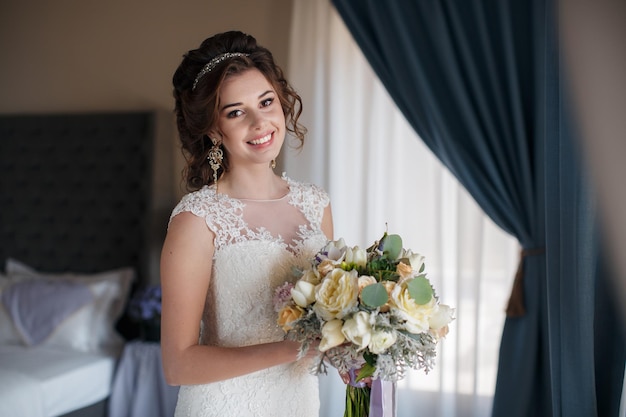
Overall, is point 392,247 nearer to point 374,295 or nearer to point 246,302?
point 374,295

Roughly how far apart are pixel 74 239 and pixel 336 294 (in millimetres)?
3104

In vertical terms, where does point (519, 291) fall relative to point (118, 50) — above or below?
below

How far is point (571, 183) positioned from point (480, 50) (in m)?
0.81

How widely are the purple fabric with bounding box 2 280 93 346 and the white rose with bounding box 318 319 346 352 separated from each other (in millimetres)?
2743

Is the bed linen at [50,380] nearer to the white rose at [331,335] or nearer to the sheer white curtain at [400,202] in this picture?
the sheer white curtain at [400,202]

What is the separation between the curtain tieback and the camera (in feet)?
9.47

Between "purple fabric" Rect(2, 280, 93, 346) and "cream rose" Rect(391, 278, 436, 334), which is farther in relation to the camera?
"purple fabric" Rect(2, 280, 93, 346)

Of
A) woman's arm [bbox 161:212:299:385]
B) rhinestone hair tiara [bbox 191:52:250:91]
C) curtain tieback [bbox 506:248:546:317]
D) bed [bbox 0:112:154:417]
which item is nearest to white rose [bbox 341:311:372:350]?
woman's arm [bbox 161:212:299:385]

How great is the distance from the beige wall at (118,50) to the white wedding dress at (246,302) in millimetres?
1991

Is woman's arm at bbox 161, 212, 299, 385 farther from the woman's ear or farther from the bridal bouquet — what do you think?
the woman's ear

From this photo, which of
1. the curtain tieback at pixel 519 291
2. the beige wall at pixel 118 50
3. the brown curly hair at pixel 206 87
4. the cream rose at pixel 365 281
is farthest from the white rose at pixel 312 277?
the beige wall at pixel 118 50

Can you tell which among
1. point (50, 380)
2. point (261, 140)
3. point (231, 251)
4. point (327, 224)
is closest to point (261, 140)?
point (261, 140)

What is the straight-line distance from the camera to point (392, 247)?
160 cm

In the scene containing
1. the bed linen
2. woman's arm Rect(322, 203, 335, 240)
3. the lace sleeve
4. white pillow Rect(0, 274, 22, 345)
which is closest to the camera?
the lace sleeve
